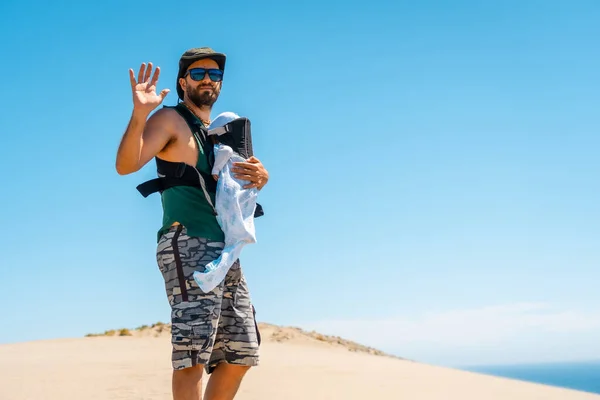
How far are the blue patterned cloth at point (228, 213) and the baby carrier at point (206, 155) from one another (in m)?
0.05

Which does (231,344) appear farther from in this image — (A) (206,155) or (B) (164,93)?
(B) (164,93)

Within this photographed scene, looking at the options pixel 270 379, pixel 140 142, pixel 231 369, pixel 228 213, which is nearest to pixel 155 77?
pixel 140 142

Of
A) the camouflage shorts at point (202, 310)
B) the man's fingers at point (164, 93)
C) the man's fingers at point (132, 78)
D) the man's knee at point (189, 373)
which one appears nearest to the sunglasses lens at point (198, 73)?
the man's fingers at point (164, 93)

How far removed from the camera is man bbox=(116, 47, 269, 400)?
143 inches

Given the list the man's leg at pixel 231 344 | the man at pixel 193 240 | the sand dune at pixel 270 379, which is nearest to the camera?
the man at pixel 193 240

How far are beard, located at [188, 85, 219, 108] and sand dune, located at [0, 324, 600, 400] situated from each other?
4388mm

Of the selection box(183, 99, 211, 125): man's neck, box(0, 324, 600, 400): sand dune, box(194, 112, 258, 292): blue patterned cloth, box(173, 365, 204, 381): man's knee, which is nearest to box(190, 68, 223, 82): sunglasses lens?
box(183, 99, 211, 125): man's neck

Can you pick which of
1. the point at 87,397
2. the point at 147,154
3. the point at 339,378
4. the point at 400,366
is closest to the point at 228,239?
the point at 147,154

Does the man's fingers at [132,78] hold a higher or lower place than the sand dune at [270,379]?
higher

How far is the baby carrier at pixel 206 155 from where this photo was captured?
12.7 feet

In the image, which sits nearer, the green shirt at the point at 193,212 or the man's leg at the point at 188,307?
the man's leg at the point at 188,307

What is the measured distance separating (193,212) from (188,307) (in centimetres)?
57

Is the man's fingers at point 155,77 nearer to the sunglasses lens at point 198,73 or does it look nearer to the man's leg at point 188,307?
the sunglasses lens at point 198,73

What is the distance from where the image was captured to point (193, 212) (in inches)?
152
